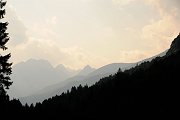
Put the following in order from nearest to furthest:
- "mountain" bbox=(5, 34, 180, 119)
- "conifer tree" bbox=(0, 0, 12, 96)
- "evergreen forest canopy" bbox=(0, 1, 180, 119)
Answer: "conifer tree" bbox=(0, 0, 12, 96) < "evergreen forest canopy" bbox=(0, 1, 180, 119) < "mountain" bbox=(5, 34, 180, 119)

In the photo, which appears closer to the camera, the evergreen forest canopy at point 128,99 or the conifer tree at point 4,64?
the conifer tree at point 4,64

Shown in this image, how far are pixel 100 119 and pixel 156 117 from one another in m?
8.96

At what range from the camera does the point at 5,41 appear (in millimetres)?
36438

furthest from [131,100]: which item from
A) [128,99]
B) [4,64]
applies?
[4,64]

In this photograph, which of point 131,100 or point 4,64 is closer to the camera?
point 4,64

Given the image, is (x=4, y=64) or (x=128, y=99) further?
(x=128, y=99)

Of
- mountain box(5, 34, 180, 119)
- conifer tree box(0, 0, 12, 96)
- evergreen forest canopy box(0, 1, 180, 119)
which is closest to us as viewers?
conifer tree box(0, 0, 12, 96)

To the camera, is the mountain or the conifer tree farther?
the mountain

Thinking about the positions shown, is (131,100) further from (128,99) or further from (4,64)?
(4,64)

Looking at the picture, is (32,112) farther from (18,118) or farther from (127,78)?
(127,78)

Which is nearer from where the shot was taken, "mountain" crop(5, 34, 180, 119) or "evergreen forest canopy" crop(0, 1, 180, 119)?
"evergreen forest canopy" crop(0, 1, 180, 119)

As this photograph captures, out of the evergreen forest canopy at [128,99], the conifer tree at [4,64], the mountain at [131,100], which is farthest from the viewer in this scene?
the mountain at [131,100]

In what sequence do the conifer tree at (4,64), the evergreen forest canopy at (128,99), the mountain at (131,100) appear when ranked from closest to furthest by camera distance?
the conifer tree at (4,64), the evergreen forest canopy at (128,99), the mountain at (131,100)

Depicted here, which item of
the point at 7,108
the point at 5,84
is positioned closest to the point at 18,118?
the point at 7,108
